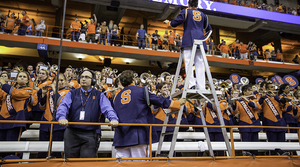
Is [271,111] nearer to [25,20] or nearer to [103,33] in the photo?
[103,33]

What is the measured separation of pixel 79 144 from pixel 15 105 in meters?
2.19

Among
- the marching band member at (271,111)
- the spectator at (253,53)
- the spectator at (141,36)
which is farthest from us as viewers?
the spectator at (253,53)

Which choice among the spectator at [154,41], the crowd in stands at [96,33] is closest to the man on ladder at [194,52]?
the crowd in stands at [96,33]

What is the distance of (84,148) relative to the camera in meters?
2.87

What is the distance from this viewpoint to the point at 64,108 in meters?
2.84

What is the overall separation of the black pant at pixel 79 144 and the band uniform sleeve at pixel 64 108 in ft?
0.85

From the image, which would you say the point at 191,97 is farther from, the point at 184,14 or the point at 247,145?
the point at 247,145

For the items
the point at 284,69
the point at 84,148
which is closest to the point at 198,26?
the point at 84,148

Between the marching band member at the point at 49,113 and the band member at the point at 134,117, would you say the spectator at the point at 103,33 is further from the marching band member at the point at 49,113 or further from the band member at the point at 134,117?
the band member at the point at 134,117

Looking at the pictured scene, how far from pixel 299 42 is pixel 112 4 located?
2118 cm

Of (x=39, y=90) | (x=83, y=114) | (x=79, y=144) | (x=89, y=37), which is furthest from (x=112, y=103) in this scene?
(x=89, y=37)

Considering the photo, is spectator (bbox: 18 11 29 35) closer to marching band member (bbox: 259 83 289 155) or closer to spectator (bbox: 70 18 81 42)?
spectator (bbox: 70 18 81 42)

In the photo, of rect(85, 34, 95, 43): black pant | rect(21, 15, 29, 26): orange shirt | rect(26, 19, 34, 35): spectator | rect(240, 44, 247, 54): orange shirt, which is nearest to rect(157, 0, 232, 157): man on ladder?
rect(85, 34, 95, 43): black pant

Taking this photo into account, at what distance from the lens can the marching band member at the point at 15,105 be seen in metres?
4.07
